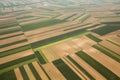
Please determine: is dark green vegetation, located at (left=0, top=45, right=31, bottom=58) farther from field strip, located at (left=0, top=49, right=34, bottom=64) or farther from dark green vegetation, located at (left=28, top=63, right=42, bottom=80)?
dark green vegetation, located at (left=28, top=63, right=42, bottom=80)

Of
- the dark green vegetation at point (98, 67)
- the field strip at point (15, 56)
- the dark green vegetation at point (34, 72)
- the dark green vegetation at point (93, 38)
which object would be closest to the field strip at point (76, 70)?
the dark green vegetation at point (98, 67)

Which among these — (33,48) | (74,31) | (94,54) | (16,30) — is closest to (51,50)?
(33,48)

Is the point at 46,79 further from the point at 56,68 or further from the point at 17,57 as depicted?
the point at 17,57

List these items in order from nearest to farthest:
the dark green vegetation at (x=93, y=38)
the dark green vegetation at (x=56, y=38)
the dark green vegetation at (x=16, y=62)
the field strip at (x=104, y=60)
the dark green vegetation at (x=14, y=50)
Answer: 1. the field strip at (x=104, y=60)
2. the dark green vegetation at (x=16, y=62)
3. the dark green vegetation at (x=14, y=50)
4. the dark green vegetation at (x=56, y=38)
5. the dark green vegetation at (x=93, y=38)

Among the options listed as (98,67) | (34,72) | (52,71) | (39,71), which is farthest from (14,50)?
(98,67)

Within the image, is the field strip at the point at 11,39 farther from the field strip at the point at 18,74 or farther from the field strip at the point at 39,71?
the field strip at the point at 18,74

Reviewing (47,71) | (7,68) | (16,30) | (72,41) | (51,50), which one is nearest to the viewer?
(47,71)

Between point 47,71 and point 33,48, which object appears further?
point 33,48
